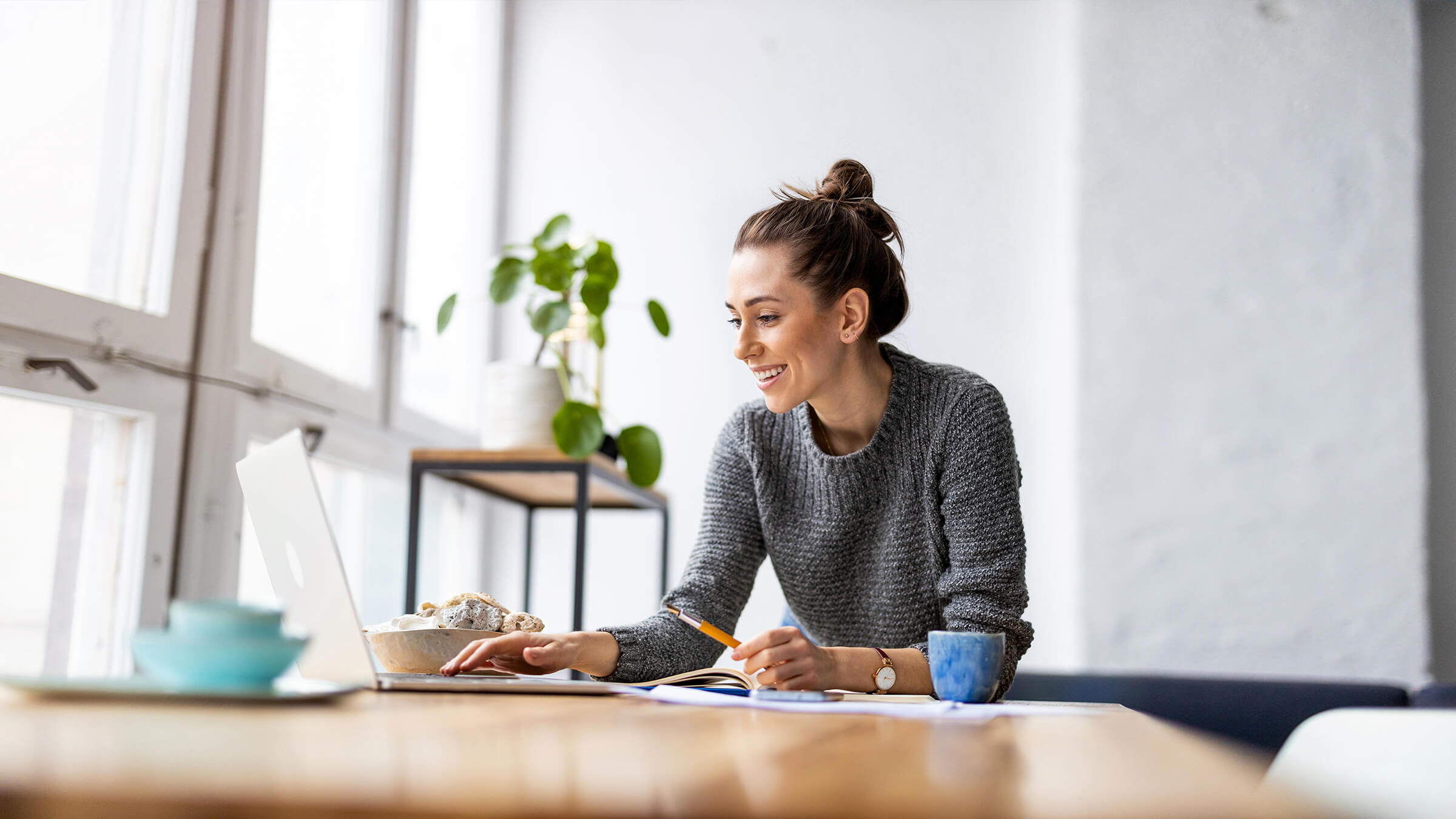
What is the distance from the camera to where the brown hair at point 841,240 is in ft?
5.33

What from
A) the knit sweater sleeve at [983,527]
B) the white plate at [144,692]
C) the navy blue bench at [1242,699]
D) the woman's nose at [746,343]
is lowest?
the navy blue bench at [1242,699]

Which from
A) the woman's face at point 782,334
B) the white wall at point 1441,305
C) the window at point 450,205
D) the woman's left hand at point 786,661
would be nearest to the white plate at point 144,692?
the woman's left hand at point 786,661

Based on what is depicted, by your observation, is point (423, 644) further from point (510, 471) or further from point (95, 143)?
point (510, 471)

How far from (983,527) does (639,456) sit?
1.18 metres

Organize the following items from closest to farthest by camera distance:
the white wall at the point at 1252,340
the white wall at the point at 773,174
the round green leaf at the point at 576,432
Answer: the round green leaf at the point at 576,432
the white wall at the point at 1252,340
the white wall at the point at 773,174

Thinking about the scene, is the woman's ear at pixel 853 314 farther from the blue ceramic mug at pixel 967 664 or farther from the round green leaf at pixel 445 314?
the round green leaf at pixel 445 314

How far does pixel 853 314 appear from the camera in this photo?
1.67 m

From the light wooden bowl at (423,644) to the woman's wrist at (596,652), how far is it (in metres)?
0.10

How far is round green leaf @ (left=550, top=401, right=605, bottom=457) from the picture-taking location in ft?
7.11

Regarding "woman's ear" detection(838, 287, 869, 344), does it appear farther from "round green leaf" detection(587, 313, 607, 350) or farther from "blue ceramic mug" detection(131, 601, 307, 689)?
"blue ceramic mug" detection(131, 601, 307, 689)

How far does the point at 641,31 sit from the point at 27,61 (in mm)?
2039

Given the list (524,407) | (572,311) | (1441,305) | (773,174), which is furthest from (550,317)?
(1441,305)

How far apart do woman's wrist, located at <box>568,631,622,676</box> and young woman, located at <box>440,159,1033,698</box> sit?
151 mm

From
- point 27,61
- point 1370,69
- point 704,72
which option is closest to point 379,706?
point 27,61
